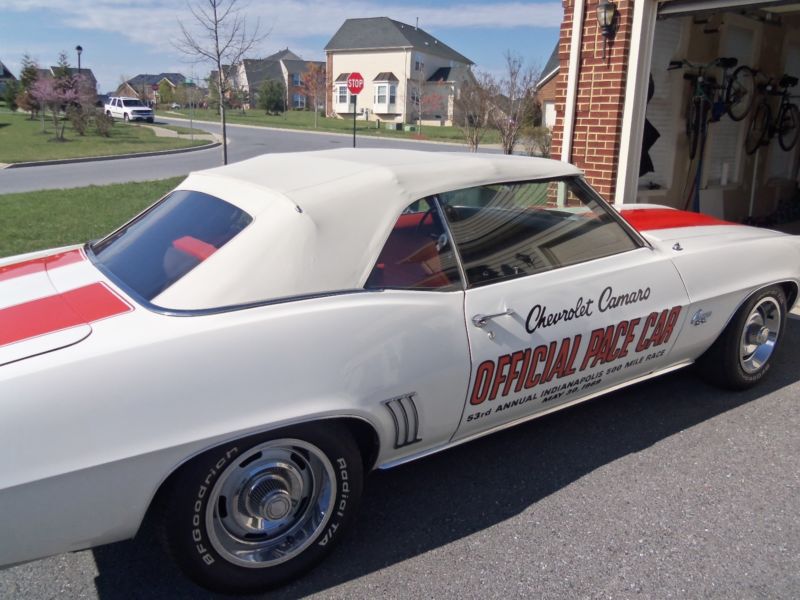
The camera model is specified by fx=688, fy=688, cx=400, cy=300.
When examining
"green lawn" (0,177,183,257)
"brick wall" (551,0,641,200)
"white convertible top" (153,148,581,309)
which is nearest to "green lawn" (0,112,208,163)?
"green lawn" (0,177,183,257)

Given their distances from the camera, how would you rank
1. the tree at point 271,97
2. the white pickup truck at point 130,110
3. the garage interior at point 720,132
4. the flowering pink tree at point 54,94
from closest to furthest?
the garage interior at point 720,132 → the flowering pink tree at point 54,94 → the white pickup truck at point 130,110 → the tree at point 271,97

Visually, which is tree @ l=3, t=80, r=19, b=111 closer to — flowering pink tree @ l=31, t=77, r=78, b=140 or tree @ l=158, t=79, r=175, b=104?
flowering pink tree @ l=31, t=77, r=78, b=140

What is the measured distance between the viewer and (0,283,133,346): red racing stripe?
216 centimetres

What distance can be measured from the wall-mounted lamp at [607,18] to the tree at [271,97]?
58001 mm

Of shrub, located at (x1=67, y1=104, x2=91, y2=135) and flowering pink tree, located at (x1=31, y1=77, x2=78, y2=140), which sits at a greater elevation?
flowering pink tree, located at (x1=31, y1=77, x2=78, y2=140)

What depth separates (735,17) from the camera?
333 inches

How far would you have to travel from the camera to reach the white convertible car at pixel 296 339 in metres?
2.02

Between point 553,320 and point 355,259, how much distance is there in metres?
0.94

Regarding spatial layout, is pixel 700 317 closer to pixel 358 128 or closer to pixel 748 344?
pixel 748 344

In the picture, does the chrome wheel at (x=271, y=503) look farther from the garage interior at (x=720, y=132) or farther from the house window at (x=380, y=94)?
the house window at (x=380, y=94)

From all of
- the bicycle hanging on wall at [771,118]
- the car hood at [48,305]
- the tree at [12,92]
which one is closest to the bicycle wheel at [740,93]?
the bicycle hanging on wall at [771,118]

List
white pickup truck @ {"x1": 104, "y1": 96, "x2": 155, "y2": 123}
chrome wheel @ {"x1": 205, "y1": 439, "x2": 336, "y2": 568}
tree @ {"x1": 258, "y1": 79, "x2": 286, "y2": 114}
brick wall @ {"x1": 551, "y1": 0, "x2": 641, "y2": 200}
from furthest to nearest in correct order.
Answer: tree @ {"x1": 258, "y1": 79, "x2": 286, "y2": 114} → white pickup truck @ {"x1": 104, "y1": 96, "x2": 155, "y2": 123} → brick wall @ {"x1": 551, "y1": 0, "x2": 641, "y2": 200} → chrome wheel @ {"x1": 205, "y1": 439, "x2": 336, "y2": 568}

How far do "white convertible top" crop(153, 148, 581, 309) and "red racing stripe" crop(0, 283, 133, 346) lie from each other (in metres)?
0.19

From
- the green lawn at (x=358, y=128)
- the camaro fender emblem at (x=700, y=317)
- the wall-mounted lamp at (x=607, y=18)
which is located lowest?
the camaro fender emblem at (x=700, y=317)
